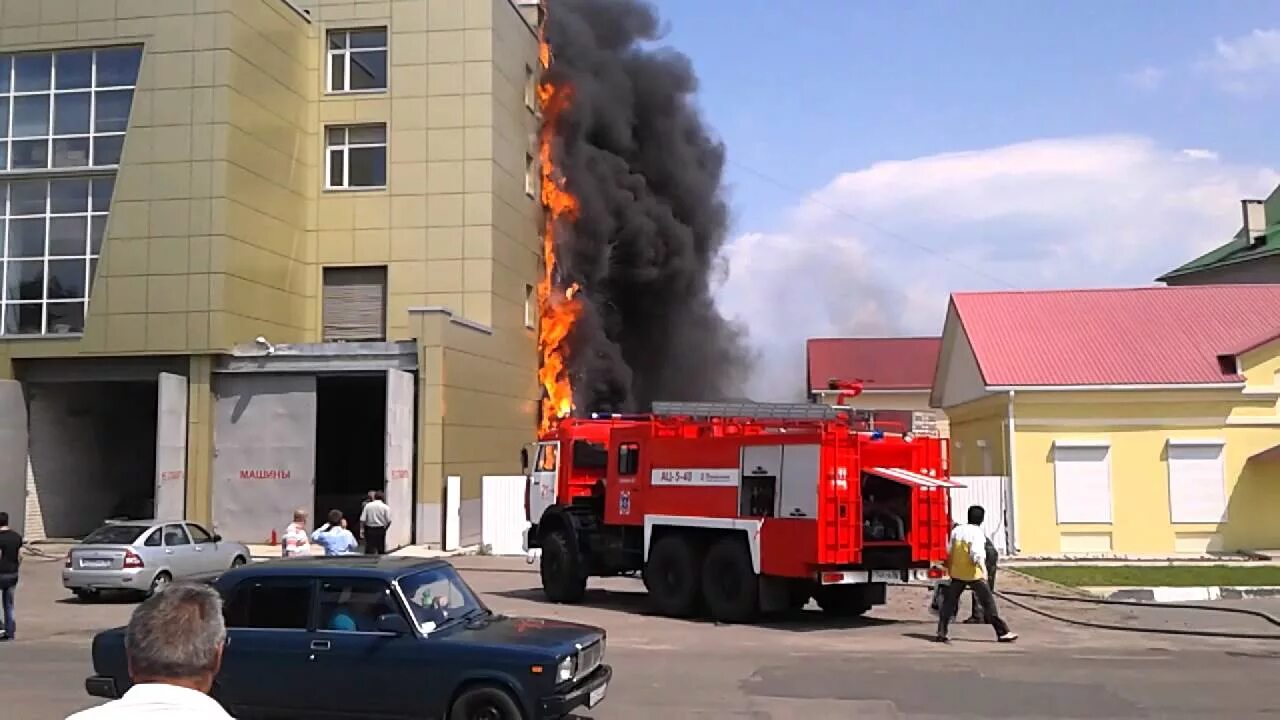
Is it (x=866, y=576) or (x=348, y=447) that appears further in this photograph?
(x=348, y=447)

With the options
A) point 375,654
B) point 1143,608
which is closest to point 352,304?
point 1143,608

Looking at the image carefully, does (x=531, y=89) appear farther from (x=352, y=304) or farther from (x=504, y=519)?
(x=504, y=519)

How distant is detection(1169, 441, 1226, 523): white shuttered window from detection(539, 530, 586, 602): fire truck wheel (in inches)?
558

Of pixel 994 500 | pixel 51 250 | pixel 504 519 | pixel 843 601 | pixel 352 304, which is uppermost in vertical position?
pixel 51 250

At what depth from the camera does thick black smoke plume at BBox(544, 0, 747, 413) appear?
39.8 m

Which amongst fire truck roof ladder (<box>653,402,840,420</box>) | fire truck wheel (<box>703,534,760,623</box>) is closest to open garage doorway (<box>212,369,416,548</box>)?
fire truck roof ladder (<box>653,402,840,420</box>)

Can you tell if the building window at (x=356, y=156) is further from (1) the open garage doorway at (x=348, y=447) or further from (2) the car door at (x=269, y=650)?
(2) the car door at (x=269, y=650)

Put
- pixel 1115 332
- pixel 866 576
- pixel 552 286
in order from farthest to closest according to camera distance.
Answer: pixel 552 286, pixel 1115 332, pixel 866 576

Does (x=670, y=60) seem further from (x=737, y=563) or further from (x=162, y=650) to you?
(x=162, y=650)

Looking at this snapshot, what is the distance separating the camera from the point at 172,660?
2951 millimetres

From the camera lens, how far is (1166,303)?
28.1m

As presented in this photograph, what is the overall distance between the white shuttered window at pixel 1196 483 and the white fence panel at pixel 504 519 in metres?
14.2

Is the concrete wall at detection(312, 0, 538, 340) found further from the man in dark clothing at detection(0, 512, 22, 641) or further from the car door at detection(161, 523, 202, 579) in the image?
the man in dark clothing at detection(0, 512, 22, 641)

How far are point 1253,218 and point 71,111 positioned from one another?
45389 mm
